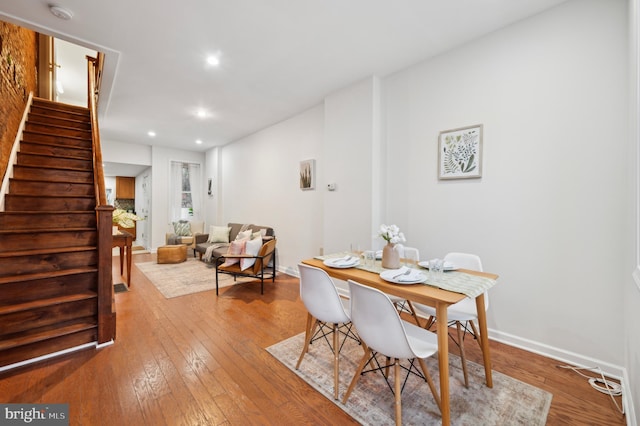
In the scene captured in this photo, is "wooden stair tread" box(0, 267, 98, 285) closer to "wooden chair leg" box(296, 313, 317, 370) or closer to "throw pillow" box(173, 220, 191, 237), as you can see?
"wooden chair leg" box(296, 313, 317, 370)

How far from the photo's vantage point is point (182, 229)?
23.4ft

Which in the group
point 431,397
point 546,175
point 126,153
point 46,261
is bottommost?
point 431,397

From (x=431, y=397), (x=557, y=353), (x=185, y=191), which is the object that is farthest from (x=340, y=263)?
(x=185, y=191)

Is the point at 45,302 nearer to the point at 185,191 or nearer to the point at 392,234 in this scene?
the point at 392,234

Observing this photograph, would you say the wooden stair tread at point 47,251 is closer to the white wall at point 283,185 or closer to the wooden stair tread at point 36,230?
the wooden stair tread at point 36,230

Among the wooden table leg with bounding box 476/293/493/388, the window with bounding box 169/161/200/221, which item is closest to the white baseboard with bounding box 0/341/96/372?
the wooden table leg with bounding box 476/293/493/388

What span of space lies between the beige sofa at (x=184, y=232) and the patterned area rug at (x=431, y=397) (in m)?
5.35

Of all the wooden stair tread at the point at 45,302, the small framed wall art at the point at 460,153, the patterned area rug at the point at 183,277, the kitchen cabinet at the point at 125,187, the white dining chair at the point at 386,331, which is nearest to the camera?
the white dining chair at the point at 386,331

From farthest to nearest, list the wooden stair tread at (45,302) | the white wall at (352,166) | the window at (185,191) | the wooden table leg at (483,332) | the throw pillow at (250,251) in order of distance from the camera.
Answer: the window at (185,191) < the throw pillow at (250,251) < the white wall at (352,166) < the wooden stair tread at (45,302) < the wooden table leg at (483,332)

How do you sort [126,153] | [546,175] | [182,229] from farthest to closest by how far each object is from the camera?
1. [182,229]
2. [126,153]
3. [546,175]

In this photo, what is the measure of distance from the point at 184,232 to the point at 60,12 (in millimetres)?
5548

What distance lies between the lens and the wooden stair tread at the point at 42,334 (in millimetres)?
2057

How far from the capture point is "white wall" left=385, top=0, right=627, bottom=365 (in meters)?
1.99

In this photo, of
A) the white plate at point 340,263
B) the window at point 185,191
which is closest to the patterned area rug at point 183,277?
the window at point 185,191
